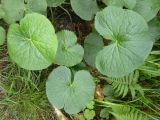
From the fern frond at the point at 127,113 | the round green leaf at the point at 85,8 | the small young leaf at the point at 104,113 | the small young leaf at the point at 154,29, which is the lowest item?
the small young leaf at the point at 104,113

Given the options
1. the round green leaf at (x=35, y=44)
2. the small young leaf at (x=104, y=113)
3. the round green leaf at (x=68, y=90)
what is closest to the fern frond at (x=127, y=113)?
the small young leaf at (x=104, y=113)

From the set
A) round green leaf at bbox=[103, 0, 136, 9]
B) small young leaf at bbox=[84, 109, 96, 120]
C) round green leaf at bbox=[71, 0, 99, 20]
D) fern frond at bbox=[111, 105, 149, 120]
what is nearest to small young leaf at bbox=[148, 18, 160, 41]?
round green leaf at bbox=[103, 0, 136, 9]

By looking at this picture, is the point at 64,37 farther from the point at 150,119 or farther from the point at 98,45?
the point at 150,119

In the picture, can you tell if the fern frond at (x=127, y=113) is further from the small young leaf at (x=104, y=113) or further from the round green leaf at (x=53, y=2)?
the round green leaf at (x=53, y=2)

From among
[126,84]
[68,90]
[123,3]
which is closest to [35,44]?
[68,90]

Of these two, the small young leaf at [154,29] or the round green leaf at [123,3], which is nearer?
the round green leaf at [123,3]

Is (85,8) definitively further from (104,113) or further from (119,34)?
(104,113)

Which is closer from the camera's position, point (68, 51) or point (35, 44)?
point (35, 44)
